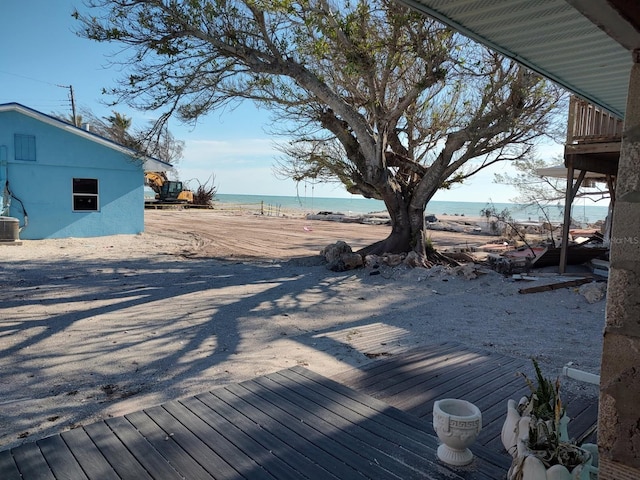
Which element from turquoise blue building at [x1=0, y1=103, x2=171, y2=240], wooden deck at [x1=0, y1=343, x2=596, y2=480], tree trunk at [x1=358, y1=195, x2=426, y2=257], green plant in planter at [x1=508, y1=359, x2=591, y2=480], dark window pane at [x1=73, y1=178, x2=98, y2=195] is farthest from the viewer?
dark window pane at [x1=73, y1=178, x2=98, y2=195]

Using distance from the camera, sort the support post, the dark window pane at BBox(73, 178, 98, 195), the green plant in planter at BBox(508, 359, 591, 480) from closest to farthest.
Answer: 1. the support post
2. the green plant in planter at BBox(508, 359, 591, 480)
3. the dark window pane at BBox(73, 178, 98, 195)

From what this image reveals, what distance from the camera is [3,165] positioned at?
14.3m

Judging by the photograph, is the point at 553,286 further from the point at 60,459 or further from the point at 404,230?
the point at 60,459

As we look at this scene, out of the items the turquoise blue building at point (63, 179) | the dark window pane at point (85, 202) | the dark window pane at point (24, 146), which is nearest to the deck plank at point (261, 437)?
the turquoise blue building at point (63, 179)

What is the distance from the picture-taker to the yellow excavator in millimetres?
35719

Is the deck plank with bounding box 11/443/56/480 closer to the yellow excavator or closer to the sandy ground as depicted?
the sandy ground

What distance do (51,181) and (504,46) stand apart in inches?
631

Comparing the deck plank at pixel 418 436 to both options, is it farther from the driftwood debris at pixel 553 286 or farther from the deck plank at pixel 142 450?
the driftwood debris at pixel 553 286

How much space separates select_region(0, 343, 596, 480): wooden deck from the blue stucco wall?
14498 mm

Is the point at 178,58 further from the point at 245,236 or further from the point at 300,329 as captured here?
the point at 245,236

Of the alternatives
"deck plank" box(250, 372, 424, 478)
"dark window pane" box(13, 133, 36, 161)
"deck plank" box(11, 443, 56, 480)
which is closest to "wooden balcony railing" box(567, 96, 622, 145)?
"deck plank" box(250, 372, 424, 478)

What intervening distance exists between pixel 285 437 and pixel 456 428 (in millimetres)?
1082

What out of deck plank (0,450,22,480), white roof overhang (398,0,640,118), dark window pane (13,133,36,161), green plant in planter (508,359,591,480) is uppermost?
dark window pane (13,133,36,161)

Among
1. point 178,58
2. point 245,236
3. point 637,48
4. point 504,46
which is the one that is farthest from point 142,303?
point 245,236
